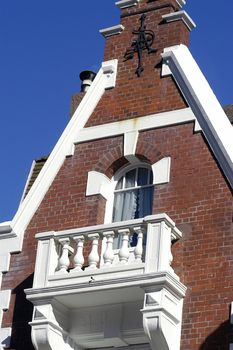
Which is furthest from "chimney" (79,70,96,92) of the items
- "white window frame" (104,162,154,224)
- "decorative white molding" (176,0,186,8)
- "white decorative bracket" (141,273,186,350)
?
"white decorative bracket" (141,273,186,350)

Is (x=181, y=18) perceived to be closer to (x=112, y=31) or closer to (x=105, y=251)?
(x=112, y=31)

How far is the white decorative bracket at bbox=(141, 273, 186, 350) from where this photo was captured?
18.2 meters

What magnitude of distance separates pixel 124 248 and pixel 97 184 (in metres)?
2.27

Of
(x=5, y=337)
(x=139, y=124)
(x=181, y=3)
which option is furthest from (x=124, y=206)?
(x=181, y=3)

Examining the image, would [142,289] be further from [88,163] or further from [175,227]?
[88,163]

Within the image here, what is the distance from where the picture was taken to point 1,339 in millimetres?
20281

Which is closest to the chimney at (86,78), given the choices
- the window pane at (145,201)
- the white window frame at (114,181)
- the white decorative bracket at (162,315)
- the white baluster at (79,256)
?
the white window frame at (114,181)

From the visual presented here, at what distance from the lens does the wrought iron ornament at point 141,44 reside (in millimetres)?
21703

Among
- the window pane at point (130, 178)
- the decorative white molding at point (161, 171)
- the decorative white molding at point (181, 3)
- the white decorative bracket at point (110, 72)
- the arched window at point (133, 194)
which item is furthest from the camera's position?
the decorative white molding at point (181, 3)

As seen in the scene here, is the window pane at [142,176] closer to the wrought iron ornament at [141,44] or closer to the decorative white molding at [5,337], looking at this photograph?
the wrought iron ornament at [141,44]

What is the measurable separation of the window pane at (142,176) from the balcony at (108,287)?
1239 millimetres

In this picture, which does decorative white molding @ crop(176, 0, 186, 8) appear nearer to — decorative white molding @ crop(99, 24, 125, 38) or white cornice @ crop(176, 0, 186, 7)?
white cornice @ crop(176, 0, 186, 7)

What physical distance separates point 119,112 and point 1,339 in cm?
472

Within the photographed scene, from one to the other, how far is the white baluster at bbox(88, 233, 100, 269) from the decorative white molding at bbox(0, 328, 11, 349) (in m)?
2.21
